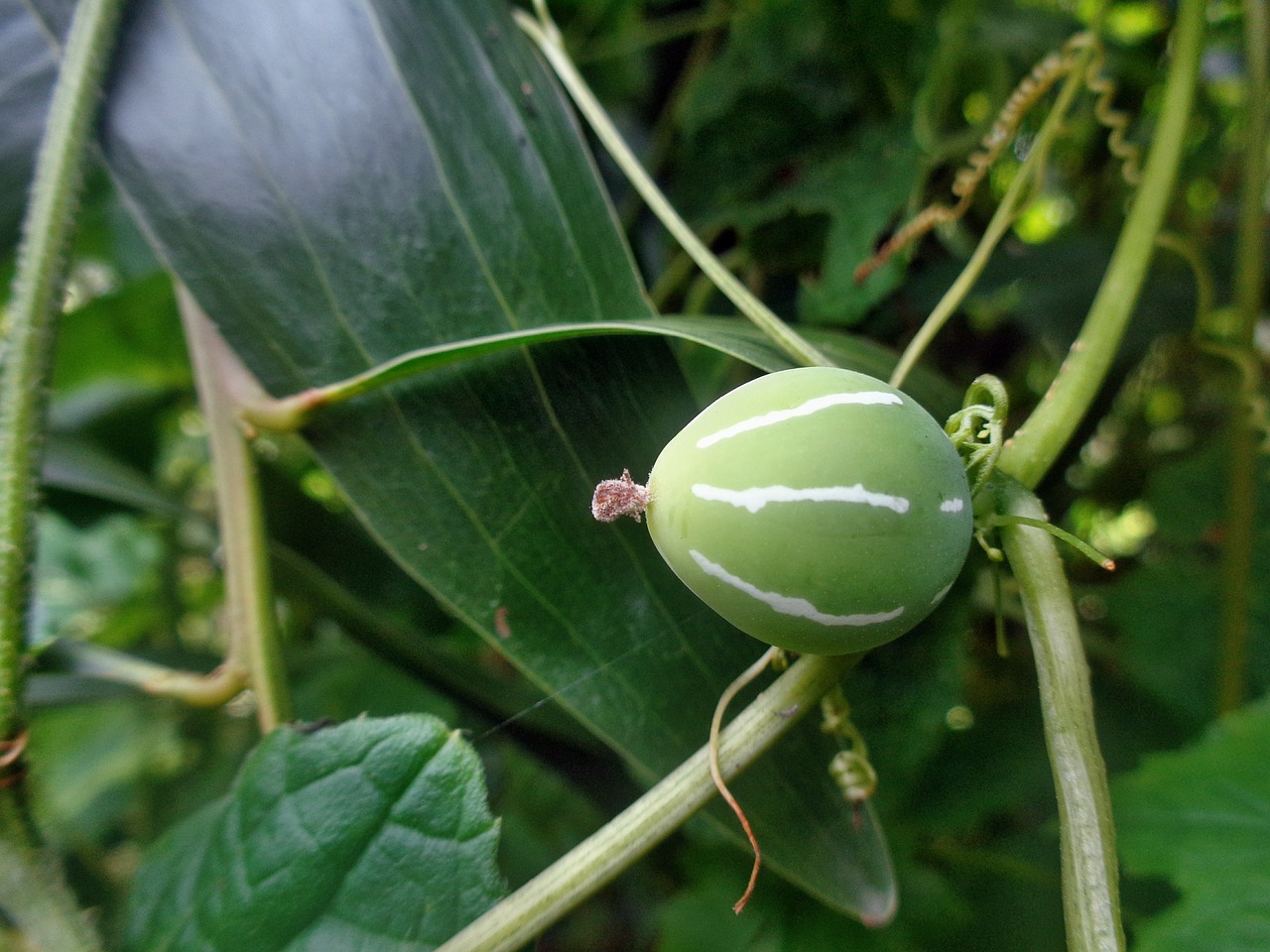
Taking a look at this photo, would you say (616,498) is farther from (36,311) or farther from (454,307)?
(36,311)

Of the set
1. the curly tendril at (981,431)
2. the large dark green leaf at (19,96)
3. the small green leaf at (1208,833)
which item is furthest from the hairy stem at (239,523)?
the small green leaf at (1208,833)

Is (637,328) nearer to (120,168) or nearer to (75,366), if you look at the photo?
(120,168)

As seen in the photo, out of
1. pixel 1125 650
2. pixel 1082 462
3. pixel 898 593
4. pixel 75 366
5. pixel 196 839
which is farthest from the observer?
pixel 75 366

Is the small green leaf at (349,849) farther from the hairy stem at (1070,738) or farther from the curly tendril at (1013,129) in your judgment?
the curly tendril at (1013,129)

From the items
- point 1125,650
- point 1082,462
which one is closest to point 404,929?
point 1125,650

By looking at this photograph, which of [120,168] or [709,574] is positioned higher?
[120,168]

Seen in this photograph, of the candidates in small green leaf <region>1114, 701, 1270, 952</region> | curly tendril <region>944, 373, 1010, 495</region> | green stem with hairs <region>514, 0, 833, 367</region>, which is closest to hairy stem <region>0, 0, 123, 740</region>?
green stem with hairs <region>514, 0, 833, 367</region>

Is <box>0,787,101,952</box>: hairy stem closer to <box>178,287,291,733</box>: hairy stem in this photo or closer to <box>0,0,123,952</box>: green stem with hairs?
<box>0,0,123,952</box>: green stem with hairs
